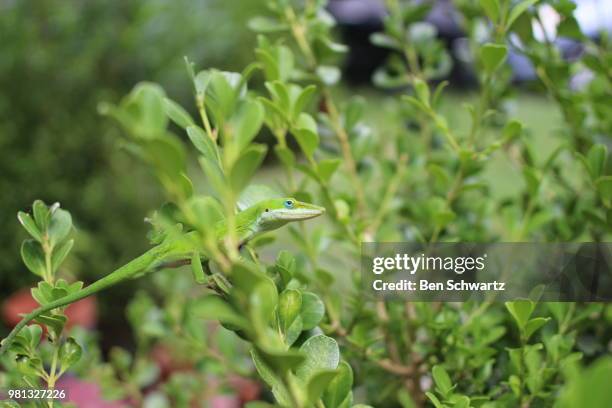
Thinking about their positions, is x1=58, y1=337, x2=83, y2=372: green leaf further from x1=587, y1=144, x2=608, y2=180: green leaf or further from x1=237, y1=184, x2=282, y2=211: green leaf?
x1=587, y1=144, x2=608, y2=180: green leaf

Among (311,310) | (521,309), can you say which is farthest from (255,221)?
(521,309)

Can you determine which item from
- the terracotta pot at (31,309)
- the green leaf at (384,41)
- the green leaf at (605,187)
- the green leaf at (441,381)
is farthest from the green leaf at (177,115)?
the terracotta pot at (31,309)

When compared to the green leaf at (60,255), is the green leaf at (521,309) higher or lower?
lower

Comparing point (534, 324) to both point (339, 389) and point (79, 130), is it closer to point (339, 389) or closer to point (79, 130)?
point (339, 389)

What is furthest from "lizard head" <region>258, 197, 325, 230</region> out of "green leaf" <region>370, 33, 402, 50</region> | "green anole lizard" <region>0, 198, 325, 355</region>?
"green leaf" <region>370, 33, 402, 50</region>

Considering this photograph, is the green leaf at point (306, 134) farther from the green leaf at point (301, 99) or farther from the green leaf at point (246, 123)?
the green leaf at point (246, 123)

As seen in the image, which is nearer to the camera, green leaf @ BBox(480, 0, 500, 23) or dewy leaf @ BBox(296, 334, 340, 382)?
dewy leaf @ BBox(296, 334, 340, 382)
